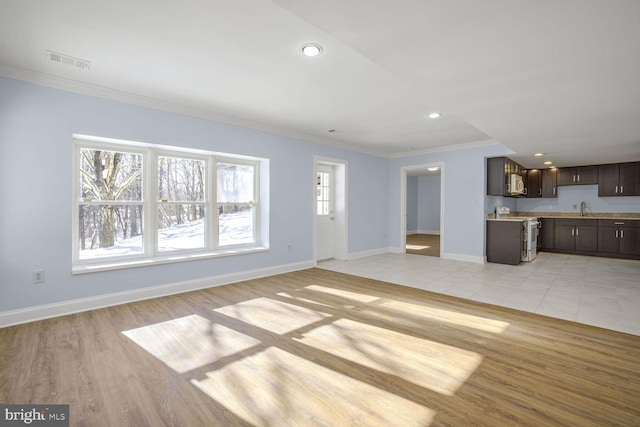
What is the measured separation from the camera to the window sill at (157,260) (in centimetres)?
341

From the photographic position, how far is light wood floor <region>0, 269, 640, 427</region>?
1716 millimetres

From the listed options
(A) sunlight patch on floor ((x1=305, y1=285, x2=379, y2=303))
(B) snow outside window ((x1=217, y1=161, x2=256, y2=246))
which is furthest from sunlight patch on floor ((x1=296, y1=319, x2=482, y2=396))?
(B) snow outside window ((x1=217, y1=161, x2=256, y2=246))

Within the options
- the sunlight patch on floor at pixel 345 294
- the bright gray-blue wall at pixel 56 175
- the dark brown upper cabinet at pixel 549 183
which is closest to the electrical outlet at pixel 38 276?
the bright gray-blue wall at pixel 56 175

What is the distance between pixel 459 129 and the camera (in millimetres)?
5059

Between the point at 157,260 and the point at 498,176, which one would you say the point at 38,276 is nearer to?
the point at 157,260

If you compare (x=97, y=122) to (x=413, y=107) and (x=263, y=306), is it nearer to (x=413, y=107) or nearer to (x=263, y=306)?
(x=263, y=306)

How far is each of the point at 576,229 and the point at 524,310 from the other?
5.36m

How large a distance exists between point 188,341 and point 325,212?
4.24 metres

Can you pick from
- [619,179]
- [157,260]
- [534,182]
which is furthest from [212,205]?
[619,179]

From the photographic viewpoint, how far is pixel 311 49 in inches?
97.4

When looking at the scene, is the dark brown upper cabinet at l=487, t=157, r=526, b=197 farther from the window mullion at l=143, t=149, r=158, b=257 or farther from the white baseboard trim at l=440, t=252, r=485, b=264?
the window mullion at l=143, t=149, r=158, b=257

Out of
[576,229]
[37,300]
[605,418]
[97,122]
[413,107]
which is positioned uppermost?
[413,107]

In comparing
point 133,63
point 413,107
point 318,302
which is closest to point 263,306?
point 318,302

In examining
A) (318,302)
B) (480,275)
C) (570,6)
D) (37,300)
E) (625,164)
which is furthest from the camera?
(625,164)
